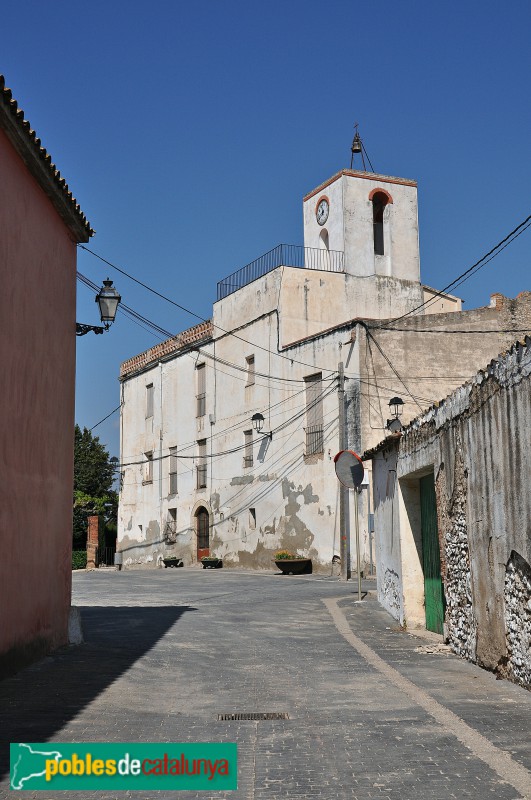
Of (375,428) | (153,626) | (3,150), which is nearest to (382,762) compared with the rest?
(3,150)

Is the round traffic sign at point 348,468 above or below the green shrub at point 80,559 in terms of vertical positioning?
above

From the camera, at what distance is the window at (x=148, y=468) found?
134ft

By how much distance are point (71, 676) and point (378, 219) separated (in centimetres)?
2728

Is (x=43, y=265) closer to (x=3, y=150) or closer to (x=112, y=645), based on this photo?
(x=3, y=150)

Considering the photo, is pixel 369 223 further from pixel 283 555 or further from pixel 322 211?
pixel 283 555

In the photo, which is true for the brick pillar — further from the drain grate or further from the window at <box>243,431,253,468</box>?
the drain grate

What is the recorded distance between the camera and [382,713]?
6848mm

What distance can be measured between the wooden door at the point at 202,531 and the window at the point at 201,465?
103 cm

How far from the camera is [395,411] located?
85.2 ft

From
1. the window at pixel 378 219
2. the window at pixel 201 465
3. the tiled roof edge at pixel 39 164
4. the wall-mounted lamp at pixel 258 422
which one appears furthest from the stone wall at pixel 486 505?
the window at pixel 201 465

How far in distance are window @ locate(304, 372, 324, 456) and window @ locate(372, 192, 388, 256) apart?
667 cm

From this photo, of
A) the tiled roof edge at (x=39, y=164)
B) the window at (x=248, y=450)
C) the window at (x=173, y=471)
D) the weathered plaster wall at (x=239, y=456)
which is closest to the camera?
the tiled roof edge at (x=39, y=164)

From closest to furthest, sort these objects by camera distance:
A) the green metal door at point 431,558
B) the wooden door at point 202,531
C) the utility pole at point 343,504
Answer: the green metal door at point 431,558 < the utility pole at point 343,504 < the wooden door at point 202,531

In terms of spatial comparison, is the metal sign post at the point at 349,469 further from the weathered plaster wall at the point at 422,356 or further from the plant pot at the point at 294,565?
the plant pot at the point at 294,565
